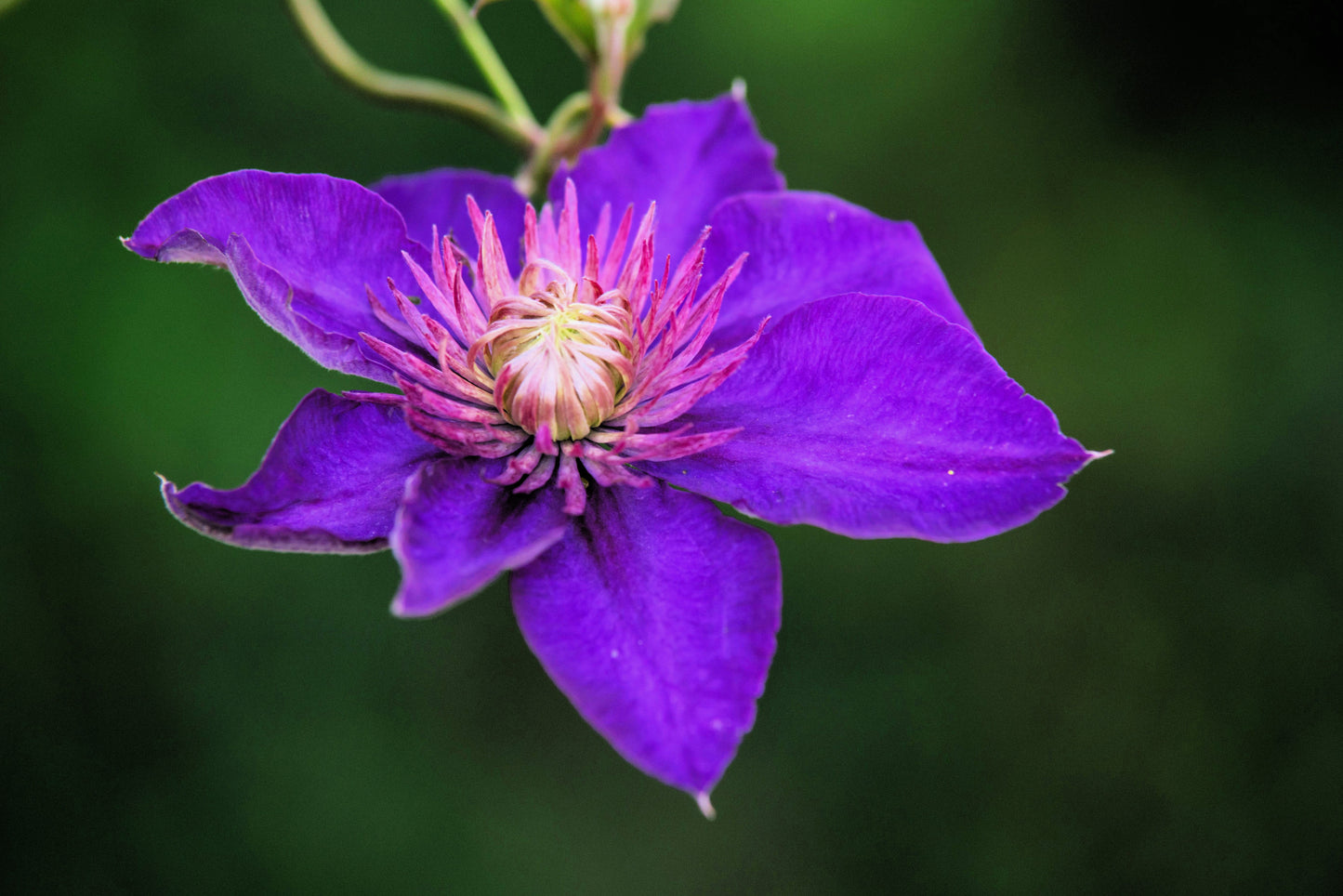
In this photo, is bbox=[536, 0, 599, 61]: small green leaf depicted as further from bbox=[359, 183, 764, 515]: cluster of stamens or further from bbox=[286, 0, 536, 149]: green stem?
bbox=[359, 183, 764, 515]: cluster of stamens

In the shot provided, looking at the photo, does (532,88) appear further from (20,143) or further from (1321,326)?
(1321,326)

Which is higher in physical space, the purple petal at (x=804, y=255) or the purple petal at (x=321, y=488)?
the purple petal at (x=321, y=488)

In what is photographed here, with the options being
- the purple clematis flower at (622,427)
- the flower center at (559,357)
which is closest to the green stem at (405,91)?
the purple clematis flower at (622,427)

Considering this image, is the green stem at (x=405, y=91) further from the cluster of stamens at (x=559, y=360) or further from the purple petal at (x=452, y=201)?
the cluster of stamens at (x=559, y=360)

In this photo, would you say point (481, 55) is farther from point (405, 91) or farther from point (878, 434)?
point (878, 434)

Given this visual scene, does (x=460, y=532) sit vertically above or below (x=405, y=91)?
below

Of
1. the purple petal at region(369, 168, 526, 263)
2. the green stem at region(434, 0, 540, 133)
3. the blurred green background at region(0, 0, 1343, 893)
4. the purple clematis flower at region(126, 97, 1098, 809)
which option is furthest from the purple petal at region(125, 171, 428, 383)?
the blurred green background at region(0, 0, 1343, 893)

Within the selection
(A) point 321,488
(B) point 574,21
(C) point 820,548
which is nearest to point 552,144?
(B) point 574,21
